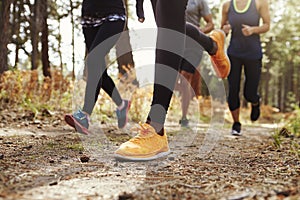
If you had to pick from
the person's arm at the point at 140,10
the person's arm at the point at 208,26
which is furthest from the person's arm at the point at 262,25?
the person's arm at the point at 140,10

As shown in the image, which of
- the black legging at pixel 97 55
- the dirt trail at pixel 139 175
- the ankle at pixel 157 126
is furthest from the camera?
the black legging at pixel 97 55

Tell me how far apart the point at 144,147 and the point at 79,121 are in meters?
1.09

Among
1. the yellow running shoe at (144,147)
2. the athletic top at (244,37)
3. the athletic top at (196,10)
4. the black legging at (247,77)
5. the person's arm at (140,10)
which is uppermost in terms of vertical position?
the athletic top at (196,10)

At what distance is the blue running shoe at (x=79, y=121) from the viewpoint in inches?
125

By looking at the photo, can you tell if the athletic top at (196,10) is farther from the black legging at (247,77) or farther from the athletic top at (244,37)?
the black legging at (247,77)

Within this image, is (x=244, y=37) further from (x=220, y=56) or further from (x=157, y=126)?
(x=157, y=126)

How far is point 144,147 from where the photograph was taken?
2271mm

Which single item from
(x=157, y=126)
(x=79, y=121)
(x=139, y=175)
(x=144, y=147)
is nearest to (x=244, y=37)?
(x=79, y=121)

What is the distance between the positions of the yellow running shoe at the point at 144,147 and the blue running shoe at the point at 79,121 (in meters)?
0.99

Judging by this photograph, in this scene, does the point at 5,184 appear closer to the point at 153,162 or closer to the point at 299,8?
the point at 153,162

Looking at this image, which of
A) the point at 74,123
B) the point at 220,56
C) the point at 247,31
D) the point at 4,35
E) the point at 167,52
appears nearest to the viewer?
the point at 167,52

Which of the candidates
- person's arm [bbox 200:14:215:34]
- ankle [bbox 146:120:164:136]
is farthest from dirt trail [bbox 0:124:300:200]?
person's arm [bbox 200:14:215:34]

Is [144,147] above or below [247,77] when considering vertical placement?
below

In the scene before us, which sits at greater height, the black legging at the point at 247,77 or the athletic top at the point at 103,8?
the athletic top at the point at 103,8
